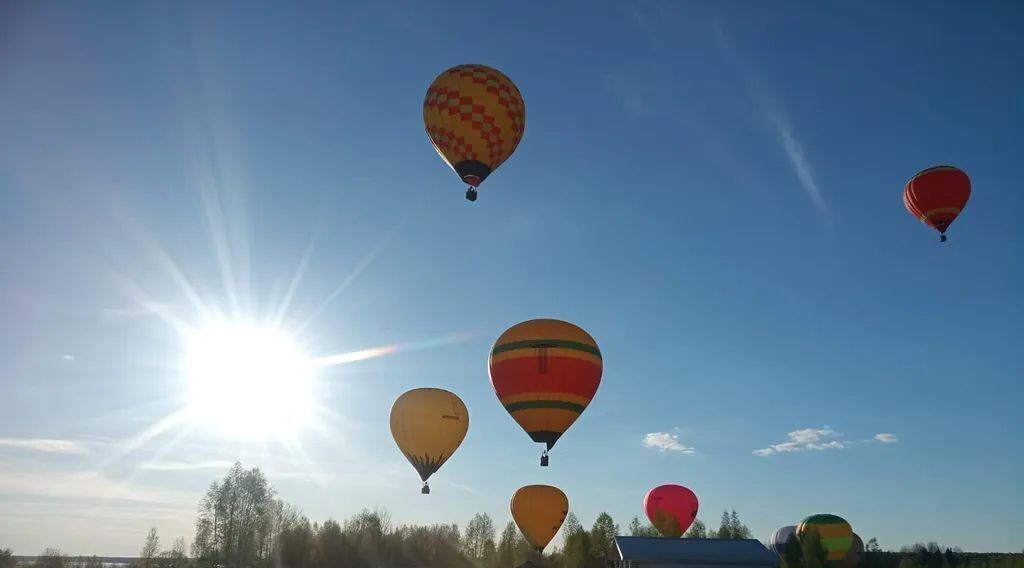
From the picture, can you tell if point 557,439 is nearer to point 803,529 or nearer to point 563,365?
point 563,365

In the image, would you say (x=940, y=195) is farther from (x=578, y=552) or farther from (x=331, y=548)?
(x=331, y=548)

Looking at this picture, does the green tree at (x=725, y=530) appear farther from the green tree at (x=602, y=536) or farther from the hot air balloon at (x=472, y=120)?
the hot air balloon at (x=472, y=120)

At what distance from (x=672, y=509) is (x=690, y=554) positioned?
14.0 metres

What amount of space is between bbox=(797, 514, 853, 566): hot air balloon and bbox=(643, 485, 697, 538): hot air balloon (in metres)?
9.38

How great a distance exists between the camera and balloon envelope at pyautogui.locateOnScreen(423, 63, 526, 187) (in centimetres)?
3538

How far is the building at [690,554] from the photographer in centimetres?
4784

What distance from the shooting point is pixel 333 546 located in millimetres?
Answer: 80688

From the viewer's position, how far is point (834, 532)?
6362 centimetres

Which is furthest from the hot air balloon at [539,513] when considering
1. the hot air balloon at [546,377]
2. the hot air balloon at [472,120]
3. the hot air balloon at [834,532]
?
the hot air balloon at [472,120]

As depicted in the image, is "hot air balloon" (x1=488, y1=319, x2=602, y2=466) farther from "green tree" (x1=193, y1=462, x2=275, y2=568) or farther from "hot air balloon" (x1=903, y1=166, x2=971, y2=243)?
"green tree" (x1=193, y1=462, x2=275, y2=568)

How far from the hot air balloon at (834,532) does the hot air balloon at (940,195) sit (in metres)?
31.3

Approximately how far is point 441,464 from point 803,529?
36.7 m

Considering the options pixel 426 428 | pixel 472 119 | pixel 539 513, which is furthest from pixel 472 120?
pixel 539 513

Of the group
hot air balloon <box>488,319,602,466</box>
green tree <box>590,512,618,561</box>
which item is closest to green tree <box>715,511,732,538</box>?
green tree <box>590,512,618,561</box>
